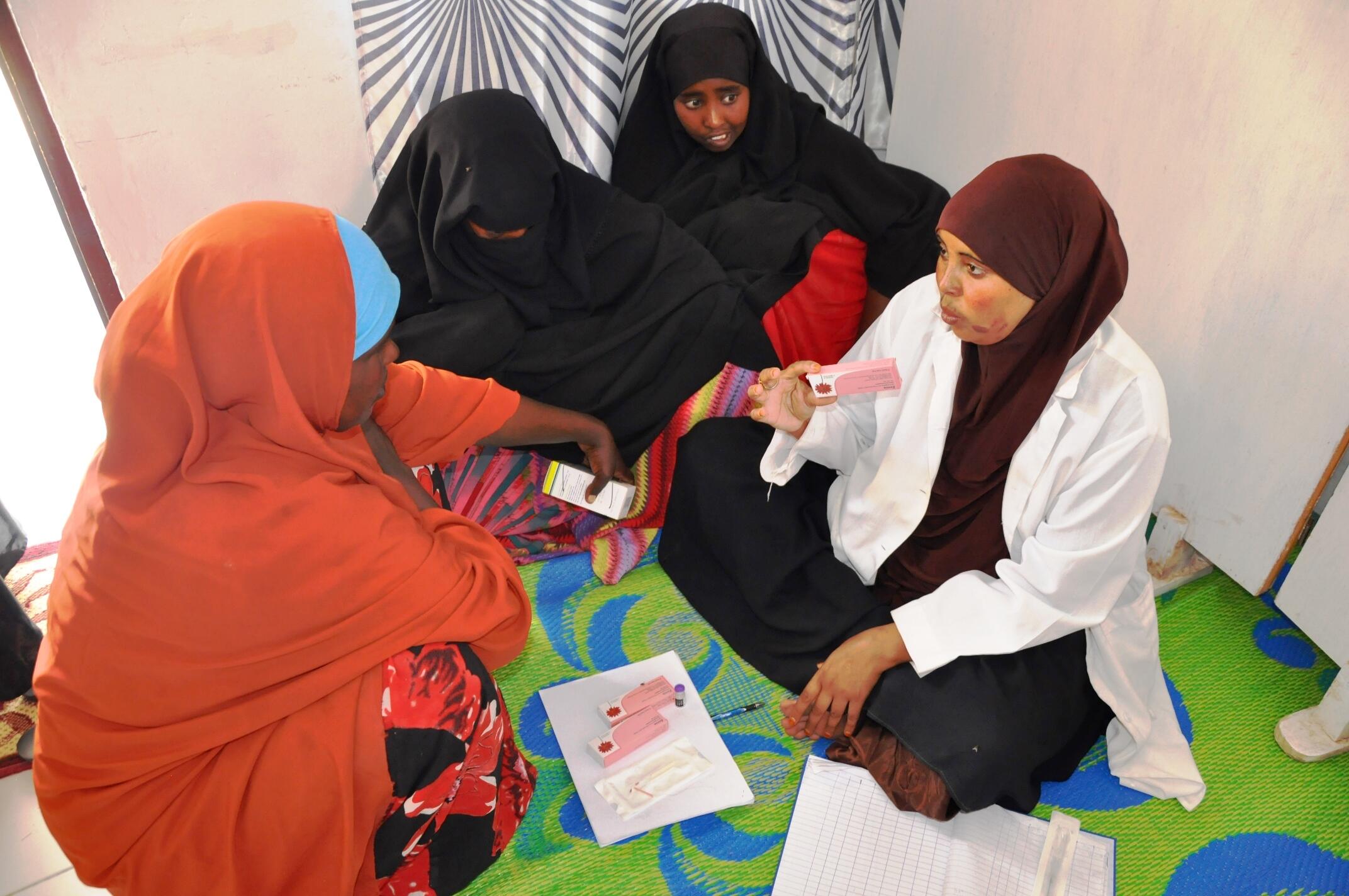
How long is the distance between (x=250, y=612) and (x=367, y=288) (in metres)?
0.41

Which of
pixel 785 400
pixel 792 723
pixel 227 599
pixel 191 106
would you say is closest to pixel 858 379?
pixel 785 400

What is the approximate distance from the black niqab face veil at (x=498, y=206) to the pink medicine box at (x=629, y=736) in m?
0.82

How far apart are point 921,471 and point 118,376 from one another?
3.62 ft

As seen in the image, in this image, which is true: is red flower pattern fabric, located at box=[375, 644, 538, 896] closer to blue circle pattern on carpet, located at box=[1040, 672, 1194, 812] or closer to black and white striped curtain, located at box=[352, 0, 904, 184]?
blue circle pattern on carpet, located at box=[1040, 672, 1194, 812]

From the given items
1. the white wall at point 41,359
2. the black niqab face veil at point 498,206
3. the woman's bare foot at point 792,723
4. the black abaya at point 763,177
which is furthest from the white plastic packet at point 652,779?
the white wall at point 41,359

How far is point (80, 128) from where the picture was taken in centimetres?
190

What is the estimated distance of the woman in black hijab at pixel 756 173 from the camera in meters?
2.04

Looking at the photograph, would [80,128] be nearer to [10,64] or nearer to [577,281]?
[10,64]

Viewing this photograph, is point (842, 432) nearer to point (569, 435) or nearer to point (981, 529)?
point (981, 529)

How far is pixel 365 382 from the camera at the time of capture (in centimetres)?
115

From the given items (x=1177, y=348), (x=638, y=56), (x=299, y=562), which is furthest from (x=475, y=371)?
(x=1177, y=348)

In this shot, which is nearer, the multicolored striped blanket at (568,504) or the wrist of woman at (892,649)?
the wrist of woman at (892,649)

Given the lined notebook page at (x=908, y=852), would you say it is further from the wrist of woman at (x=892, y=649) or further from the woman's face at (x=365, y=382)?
the woman's face at (x=365, y=382)

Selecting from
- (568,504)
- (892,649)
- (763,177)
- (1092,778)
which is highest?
(763,177)
